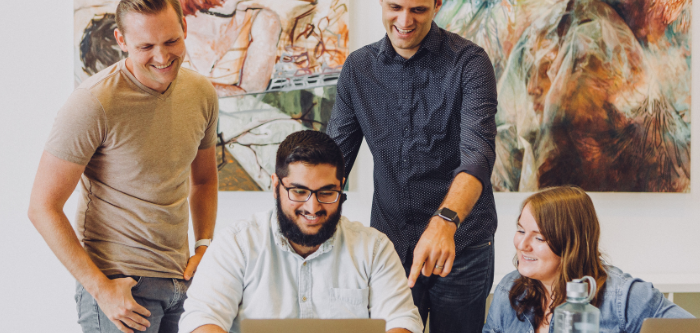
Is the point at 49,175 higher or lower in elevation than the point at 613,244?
higher

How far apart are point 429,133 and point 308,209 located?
50cm

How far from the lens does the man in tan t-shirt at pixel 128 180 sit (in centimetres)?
145

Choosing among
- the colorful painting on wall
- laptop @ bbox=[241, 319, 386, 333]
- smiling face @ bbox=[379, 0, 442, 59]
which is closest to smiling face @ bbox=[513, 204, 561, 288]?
smiling face @ bbox=[379, 0, 442, 59]

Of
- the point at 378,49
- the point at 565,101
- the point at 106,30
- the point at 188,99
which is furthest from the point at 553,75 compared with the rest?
the point at 106,30

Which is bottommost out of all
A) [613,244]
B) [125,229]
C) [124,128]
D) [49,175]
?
[613,244]

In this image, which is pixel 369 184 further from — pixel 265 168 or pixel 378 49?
pixel 378 49

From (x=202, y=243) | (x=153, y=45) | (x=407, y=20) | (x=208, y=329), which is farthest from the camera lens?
(x=202, y=243)

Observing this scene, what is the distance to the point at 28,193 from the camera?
270 centimetres

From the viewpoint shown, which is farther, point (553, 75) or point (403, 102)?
point (553, 75)

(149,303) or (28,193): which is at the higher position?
Result: (28,193)

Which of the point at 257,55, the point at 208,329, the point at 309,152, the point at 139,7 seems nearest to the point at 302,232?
Result: the point at 309,152

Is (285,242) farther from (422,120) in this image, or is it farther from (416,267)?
(422,120)

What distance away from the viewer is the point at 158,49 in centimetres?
152

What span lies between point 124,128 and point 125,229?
29cm
